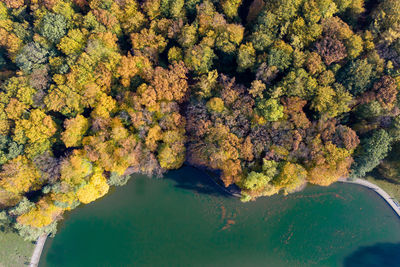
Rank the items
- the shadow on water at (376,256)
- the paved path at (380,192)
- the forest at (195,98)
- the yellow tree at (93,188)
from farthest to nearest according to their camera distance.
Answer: the paved path at (380,192)
the shadow on water at (376,256)
the yellow tree at (93,188)
the forest at (195,98)

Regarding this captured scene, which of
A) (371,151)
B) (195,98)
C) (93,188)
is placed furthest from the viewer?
(195,98)

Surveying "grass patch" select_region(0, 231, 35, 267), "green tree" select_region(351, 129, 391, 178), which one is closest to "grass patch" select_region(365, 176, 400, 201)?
"green tree" select_region(351, 129, 391, 178)

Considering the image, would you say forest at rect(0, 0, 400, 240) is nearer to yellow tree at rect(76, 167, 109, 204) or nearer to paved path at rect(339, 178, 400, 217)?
yellow tree at rect(76, 167, 109, 204)

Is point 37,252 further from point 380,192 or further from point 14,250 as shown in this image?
point 380,192

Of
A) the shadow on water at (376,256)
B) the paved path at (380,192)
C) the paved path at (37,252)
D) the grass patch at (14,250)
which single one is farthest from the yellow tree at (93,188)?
the shadow on water at (376,256)

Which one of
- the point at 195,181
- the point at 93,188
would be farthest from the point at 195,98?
the point at 93,188

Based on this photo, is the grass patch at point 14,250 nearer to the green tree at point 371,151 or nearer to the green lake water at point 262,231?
the green lake water at point 262,231
